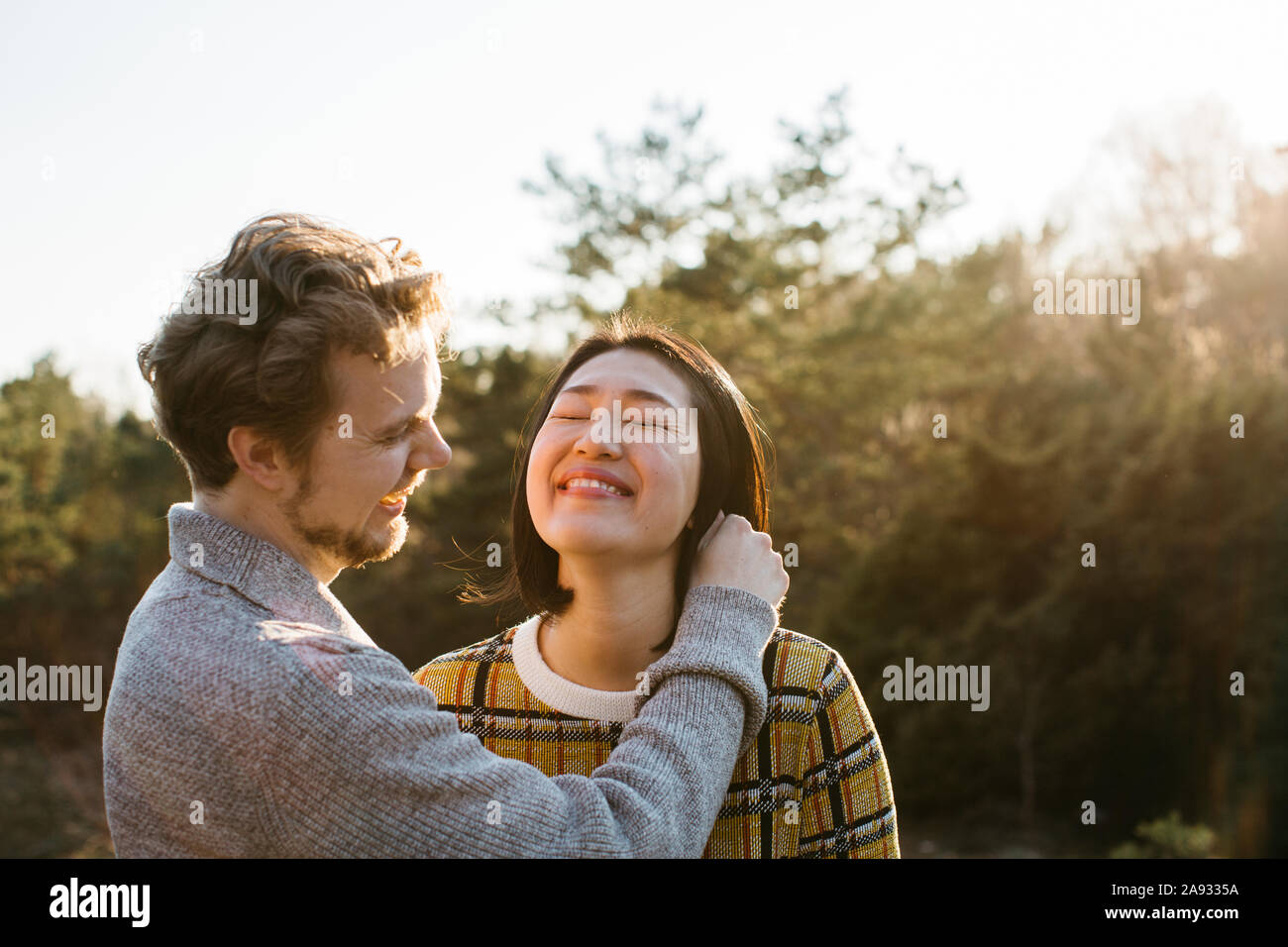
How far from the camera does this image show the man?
1.59m

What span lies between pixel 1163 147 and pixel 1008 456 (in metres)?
12.1

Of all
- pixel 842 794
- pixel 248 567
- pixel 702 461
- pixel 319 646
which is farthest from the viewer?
pixel 702 461

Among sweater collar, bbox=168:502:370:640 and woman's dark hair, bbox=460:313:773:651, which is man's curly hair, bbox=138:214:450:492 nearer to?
sweater collar, bbox=168:502:370:640

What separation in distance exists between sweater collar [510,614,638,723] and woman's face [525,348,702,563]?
298mm

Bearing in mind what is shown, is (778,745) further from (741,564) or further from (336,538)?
(336,538)

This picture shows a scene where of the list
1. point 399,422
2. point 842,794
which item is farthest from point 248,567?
Answer: point 842,794

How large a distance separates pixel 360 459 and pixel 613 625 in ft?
2.51

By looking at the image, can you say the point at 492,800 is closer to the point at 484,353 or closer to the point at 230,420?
the point at 230,420

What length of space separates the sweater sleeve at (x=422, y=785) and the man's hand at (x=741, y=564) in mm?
437

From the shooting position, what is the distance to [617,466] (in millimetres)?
2340

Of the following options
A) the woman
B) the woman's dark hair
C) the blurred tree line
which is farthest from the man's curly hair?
the blurred tree line

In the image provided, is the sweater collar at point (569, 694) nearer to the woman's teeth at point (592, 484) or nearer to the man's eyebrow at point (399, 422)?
the woman's teeth at point (592, 484)

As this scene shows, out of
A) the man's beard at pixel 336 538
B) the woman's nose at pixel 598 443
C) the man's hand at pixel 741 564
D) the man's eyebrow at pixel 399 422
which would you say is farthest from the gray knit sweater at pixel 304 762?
the woman's nose at pixel 598 443
